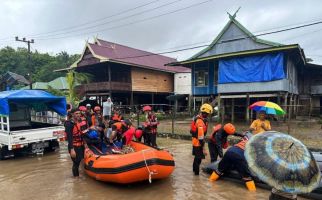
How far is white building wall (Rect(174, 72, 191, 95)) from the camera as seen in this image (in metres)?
27.4

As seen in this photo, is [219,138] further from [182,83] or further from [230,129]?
[182,83]

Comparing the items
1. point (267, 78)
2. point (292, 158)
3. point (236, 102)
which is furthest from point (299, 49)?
point (292, 158)

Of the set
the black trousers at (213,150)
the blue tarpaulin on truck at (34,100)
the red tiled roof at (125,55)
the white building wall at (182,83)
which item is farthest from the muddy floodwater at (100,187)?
the white building wall at (182,83)

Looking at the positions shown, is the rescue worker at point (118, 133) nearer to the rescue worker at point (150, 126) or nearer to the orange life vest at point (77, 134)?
the orange life vest at point (77, 134)

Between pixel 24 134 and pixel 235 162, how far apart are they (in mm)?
6633

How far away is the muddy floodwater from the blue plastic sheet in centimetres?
1061

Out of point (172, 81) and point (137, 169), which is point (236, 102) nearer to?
point (172, 81)

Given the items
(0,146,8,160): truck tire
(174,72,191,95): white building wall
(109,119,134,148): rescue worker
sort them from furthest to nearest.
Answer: (174,72,191,95): white building wall → (0,146,8,160): truck tire → (109,119,134,148): rescue worker

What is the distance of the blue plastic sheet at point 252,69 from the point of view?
16406 millimetres

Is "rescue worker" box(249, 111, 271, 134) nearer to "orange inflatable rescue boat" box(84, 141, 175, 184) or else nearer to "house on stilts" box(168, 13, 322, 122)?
"orange inflatable rescue boat" box(84, 141, 175, 184)

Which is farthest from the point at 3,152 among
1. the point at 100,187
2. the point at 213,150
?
the point at 213,150

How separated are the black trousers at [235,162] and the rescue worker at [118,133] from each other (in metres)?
2.62

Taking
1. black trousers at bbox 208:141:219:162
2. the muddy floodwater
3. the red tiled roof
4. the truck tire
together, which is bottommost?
the muddy floodwater

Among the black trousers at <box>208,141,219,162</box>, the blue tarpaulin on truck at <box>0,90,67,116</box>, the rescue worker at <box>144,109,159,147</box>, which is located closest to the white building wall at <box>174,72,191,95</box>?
the blue tarpaulin on truck at <box>0,90,67,116</box>
